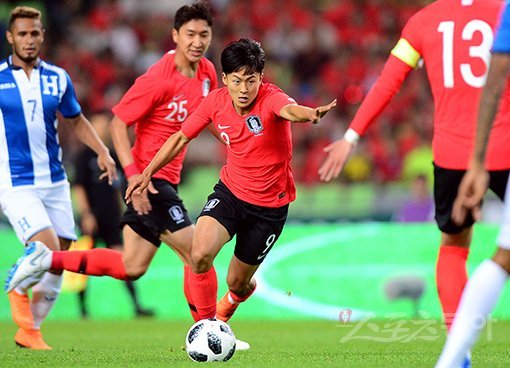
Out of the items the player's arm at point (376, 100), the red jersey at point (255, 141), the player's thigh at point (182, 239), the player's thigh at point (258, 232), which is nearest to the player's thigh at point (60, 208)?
the player's thigh at point (182, 239)

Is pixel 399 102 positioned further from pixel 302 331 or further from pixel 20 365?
pixel 20 365

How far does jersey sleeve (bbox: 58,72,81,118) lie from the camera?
8531 mm

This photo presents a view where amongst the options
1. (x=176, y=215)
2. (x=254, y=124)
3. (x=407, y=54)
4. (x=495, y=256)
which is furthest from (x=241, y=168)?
(x=495, y=256)

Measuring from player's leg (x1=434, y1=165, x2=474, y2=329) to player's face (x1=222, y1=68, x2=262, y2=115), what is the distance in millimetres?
1467

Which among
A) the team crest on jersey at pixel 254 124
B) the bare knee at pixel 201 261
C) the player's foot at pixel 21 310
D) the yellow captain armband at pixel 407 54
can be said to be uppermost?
the yellow captain armband at pixel 407 54

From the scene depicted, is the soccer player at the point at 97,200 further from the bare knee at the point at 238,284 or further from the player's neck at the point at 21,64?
the bare knee at the point at 238,284

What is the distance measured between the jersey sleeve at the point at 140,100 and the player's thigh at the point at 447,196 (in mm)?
2898

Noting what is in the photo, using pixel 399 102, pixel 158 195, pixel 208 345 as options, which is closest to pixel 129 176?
pixel 158 195

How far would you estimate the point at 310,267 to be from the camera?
12336 mm

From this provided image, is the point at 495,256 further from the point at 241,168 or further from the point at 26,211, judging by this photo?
the point at 26,211

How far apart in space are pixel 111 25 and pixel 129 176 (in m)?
11.8

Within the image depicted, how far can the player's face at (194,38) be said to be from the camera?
7965 mm

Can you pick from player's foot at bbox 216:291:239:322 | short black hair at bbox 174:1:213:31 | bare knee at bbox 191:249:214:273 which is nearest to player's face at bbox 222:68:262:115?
bare knee at bbox 191:249:214:273

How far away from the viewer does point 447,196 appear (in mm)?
5879
